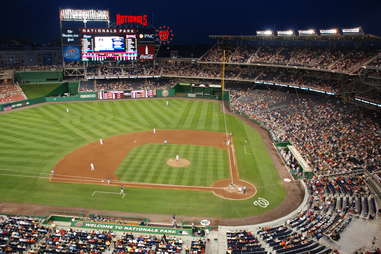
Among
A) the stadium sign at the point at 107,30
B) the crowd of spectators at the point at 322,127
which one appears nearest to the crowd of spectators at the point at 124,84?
the stadium sign at the point at 107,30

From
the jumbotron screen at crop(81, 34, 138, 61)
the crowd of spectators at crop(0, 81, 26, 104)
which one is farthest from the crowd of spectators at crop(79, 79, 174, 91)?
the crowd of spectators at crop(0, 81, 26, 104)

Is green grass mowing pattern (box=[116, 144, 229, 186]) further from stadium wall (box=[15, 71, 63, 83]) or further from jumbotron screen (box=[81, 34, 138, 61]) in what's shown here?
stadium wall (box=[15, 71, 63, 83])

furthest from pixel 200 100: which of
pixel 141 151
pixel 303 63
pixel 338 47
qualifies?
pixel 141 151

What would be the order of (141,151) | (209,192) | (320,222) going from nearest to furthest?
(320,222), (209,192), (141,151)

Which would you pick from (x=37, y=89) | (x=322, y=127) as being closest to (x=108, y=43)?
(x=37, y=89)

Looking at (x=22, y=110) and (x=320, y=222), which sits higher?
(x=22, y=110)

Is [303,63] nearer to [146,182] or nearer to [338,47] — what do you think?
[338,47]

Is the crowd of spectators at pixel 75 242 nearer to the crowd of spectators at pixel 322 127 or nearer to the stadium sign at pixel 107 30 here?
the crowd of spectators at pixel 322 127

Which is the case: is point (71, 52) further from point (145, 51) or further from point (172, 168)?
point (172, 168)
